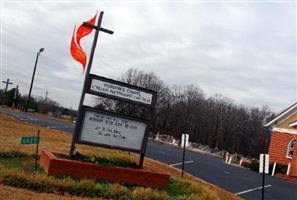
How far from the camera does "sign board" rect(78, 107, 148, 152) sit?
42.0ft

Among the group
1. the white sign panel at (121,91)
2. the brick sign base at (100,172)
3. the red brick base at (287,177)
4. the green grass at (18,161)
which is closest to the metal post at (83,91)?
the white sign panel at (121,91)

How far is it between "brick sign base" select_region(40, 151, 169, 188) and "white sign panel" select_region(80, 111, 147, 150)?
1.10 m

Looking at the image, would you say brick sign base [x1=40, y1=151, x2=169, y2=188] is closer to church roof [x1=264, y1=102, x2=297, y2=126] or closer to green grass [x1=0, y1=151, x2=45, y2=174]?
green grass [x1=0, y1=151, x2=45, y2=174]

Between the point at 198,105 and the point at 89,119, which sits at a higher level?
the point at 198,105

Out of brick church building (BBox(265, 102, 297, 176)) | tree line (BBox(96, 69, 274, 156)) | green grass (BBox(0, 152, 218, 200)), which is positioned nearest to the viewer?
green grass (BBox(0, 152, 218, 200))

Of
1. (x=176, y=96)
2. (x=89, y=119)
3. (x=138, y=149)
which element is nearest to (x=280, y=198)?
(x=138, y=149)

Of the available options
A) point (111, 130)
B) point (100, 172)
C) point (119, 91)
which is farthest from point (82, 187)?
A: point (119, 91)

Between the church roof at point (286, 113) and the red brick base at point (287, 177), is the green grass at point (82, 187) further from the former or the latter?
the church roof at point (286, 113)

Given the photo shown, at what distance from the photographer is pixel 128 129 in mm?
13320

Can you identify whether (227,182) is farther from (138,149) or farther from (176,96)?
(176,96)

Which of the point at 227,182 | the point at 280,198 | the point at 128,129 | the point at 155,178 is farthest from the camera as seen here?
the point at 227,182

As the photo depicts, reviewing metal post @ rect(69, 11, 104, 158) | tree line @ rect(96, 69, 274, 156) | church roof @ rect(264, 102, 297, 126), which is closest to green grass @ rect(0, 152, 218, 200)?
metal post @ rect(69, 11, 104, 158)

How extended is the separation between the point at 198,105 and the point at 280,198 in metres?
78.4

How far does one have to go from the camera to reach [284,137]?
36000mm
